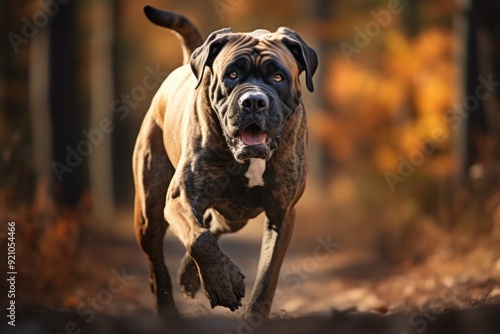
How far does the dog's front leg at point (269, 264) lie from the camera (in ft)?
17.0

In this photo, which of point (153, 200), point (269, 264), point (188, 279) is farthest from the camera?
point (188, 279)

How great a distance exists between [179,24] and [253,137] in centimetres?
169

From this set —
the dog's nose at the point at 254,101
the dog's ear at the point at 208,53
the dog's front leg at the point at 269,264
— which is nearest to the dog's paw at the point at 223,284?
the dog's front leg at the point at 269,264

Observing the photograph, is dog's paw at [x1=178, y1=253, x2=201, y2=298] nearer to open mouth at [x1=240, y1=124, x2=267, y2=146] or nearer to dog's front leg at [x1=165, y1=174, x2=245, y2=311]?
dog's front leg at [x1=165, y1=174, x2=245, y2=311]

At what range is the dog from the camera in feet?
15.2

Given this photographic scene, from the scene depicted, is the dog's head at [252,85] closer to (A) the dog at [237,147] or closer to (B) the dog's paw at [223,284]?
(A) the dog at [237,147]

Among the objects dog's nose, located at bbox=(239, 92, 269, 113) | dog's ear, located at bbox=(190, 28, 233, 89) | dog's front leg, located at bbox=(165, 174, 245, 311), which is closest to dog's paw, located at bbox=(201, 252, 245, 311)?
dog's front leg, located at bbox=(165, 174, 245, 311)

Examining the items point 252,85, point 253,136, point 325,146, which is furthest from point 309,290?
point 325,146

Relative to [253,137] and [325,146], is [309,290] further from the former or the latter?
[325,146]

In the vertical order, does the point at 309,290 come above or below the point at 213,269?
below

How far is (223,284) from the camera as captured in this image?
178 inches

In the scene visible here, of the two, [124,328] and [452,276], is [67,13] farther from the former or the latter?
[124,328]

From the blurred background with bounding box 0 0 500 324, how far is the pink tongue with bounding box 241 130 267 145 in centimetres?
229

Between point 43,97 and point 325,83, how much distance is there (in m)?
6.34
